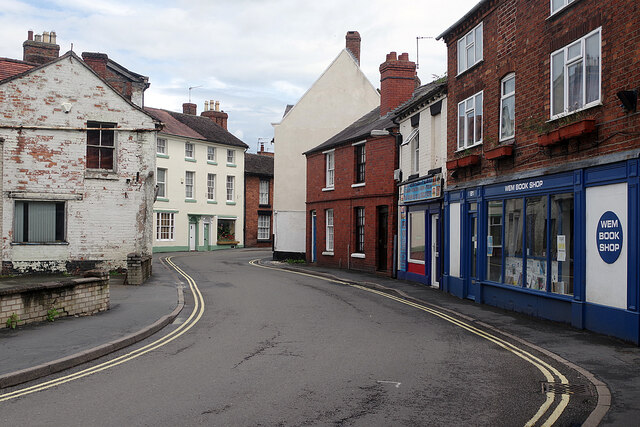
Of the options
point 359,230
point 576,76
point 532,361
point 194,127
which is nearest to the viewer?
point 532,361

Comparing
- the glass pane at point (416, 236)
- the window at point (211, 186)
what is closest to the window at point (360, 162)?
the glass pane at point (416, 236)

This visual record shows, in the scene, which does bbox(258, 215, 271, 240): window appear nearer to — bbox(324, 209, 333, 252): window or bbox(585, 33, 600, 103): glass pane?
bbox(324, 209, 333, 252): window

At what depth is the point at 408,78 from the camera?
90.3 ft

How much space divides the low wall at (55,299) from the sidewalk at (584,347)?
8773mm

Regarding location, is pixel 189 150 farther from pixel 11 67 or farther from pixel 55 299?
pixel 55 299

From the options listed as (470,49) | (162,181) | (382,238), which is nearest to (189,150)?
(162,181)

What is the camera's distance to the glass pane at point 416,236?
21.8 meters

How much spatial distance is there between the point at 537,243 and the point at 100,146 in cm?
1641

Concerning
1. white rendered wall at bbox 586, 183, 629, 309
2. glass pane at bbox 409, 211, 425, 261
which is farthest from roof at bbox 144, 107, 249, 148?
white rendered wall at bbox 586, 183, 629, 309

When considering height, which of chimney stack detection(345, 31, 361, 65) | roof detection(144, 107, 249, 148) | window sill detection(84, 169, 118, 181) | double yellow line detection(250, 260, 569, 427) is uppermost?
chimney stack detection(345, 31, 361, 65)

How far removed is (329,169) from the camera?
Result: 1221 inches

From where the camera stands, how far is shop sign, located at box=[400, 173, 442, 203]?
65.2 ft

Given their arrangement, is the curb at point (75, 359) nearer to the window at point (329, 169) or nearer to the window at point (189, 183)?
the window at point (329, 169)

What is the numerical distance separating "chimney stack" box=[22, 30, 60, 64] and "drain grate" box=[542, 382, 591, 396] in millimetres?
26257
